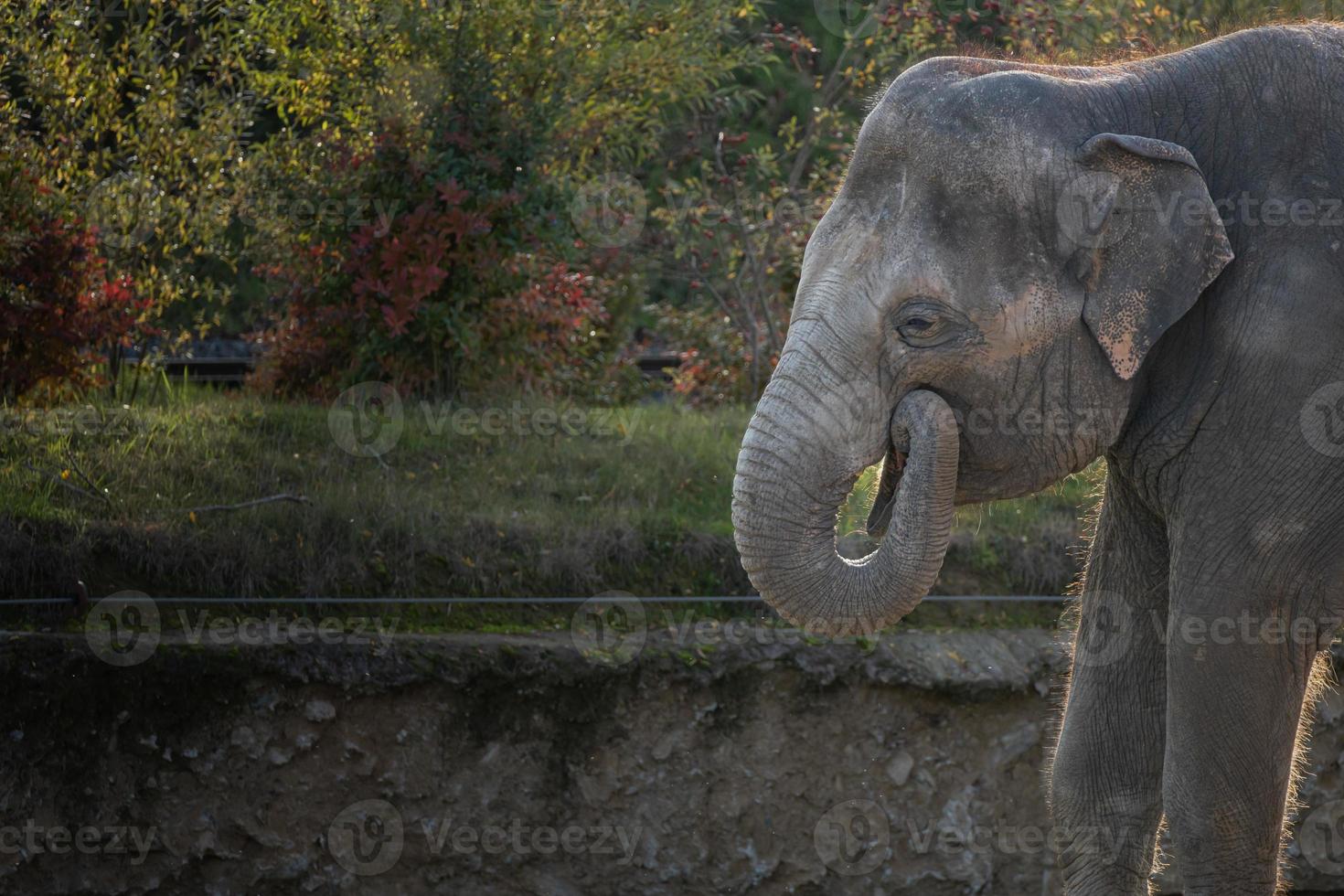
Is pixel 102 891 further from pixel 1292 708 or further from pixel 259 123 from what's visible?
pixel 259 123

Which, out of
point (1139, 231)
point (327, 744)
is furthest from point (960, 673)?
point (1139, 231)

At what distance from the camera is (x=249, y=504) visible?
22.4 feet

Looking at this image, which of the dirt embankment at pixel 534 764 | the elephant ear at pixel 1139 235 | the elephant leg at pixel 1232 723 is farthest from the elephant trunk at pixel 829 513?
the dirt embankment at pixel 534 764

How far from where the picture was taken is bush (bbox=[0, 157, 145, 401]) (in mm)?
7781

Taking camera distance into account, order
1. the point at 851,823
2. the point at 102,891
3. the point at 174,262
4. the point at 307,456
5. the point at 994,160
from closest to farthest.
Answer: the point at 994,160
the point at 102,891
the point at 851,823
the point at 307,456
the point at 174,262

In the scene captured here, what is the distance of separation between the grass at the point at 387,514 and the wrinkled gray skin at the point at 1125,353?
3284 millimetres

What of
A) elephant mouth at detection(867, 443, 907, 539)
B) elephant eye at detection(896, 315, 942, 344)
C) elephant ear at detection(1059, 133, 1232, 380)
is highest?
elephant ear at detection(1059, 133, 1232, 380)

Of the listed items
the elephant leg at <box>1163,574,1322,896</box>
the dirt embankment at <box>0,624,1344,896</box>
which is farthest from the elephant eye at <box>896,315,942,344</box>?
the dirt embankment at <box>0,624,1344,896</box>

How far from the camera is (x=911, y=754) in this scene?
6.67 meters

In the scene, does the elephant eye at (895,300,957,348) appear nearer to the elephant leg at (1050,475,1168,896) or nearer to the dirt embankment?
the elephant leg at (1050,475,1168,896)

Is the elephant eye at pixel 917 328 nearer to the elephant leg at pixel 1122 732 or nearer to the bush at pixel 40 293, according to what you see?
the elephant leg at pixel 1122 732

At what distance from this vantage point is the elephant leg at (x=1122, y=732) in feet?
13.8

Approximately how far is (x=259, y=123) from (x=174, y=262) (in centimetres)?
577

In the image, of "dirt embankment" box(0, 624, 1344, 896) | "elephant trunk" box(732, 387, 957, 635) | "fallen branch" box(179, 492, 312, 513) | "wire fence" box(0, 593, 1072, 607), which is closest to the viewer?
"elephant trunk" box(732, 387, 957, 635)
